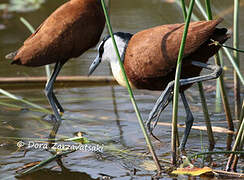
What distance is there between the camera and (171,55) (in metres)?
3.51

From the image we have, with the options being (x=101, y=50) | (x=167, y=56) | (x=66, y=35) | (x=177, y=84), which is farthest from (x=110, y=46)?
(x=177, y=84)

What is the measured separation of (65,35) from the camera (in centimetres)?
454

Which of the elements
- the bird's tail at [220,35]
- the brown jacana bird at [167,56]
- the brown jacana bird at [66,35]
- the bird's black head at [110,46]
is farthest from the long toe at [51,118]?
the bird's tail at [220,35]

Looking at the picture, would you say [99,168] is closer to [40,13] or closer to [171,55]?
[171,55]

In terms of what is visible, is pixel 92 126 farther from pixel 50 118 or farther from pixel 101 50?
pixel 101 50

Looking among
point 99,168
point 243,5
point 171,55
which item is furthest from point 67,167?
point 243,5

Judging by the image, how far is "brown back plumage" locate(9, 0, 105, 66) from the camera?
14.9 feet

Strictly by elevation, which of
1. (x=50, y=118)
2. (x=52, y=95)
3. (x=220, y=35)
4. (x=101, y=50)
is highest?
(x=220, y=35)

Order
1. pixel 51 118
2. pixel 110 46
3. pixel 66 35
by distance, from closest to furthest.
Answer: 1. pixel 110 46
2. pixel 66 35
3. pixel 51 118

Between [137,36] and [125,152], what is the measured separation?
0.85m

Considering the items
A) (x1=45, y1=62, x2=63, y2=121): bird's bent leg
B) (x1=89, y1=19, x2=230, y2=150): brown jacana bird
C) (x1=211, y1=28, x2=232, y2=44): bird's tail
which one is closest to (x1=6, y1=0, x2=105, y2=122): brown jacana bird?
Result: (x1=45, y1=62, x2=63, y2=121): bird's bent leg

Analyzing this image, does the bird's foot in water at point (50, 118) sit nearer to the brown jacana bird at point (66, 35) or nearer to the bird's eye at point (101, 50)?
the brown jacana bird at point (66, 35)

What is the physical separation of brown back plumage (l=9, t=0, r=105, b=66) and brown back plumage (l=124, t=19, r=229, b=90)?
0.86m

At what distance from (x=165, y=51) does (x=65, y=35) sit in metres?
1.29
